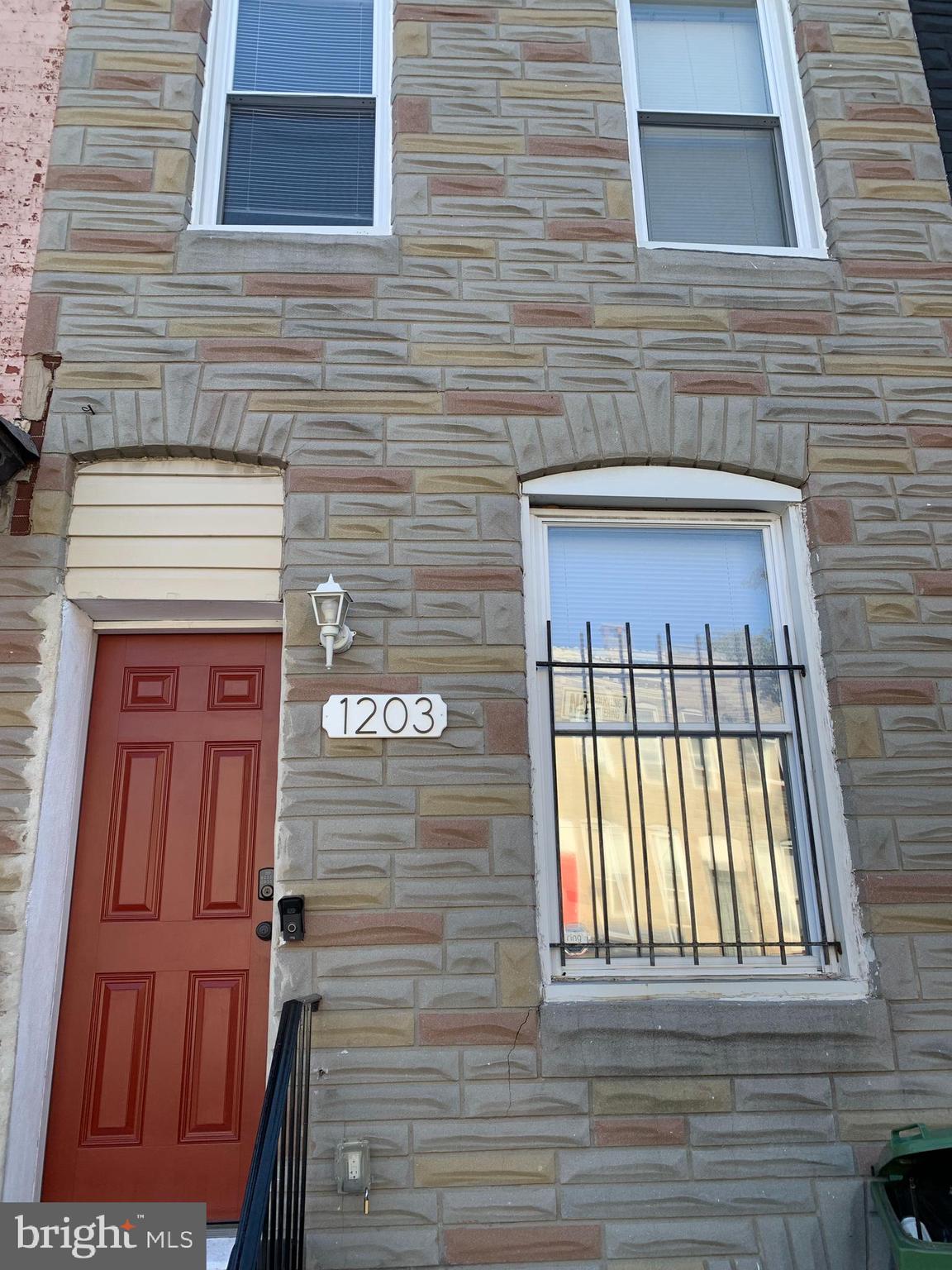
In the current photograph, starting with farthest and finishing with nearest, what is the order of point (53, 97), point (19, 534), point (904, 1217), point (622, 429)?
point (53, 97)
point (622, 429)
point (19, 534)
point (904, 1217)

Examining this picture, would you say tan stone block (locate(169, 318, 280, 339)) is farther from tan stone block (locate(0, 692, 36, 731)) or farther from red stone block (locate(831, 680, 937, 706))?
red stone block (locate(831, 680, 937, 706))

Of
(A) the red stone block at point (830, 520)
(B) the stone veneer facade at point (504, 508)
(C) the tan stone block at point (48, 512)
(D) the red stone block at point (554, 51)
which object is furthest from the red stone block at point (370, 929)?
(D) the red stone block at point (554, 51)

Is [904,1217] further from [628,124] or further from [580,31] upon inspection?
[580,31]

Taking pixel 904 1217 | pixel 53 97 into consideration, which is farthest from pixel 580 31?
pixel 904 1217

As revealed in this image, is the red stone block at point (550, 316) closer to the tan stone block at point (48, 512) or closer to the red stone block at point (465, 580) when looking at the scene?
the red stone block at point (465, 580)

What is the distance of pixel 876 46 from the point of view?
5.27m

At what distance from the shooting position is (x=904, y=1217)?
11.1ft

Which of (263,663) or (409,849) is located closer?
(409,849)

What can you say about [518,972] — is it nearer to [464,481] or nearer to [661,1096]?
[661,1096]

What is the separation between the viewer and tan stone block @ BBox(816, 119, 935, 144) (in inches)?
200

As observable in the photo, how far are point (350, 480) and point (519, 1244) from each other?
9.83 ft

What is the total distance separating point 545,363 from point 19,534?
7.87ft

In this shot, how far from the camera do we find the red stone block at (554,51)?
16.7 ft

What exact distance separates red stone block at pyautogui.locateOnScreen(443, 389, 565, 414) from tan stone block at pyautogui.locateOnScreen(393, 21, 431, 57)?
193 cm
